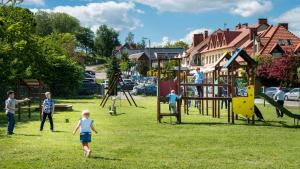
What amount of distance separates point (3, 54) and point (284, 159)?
28.9 meters

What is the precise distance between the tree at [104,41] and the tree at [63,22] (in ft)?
94.0

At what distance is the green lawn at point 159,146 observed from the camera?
12438mm

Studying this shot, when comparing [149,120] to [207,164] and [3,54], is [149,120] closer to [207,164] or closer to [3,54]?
[207,164]

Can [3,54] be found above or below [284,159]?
above

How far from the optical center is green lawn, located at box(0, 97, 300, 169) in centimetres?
1244

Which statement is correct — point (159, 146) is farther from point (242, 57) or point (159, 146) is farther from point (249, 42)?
point (249, 42)

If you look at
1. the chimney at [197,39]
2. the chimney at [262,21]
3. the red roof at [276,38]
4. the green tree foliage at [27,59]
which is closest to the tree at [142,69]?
the chimney at [197,39]

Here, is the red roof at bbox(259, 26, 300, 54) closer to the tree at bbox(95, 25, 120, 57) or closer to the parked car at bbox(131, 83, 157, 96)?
Answer: the parked car at bbox(131, 83, 157, 96)

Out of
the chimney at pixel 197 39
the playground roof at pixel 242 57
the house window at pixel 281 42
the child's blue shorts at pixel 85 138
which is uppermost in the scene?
the chimney at pixel 197 39

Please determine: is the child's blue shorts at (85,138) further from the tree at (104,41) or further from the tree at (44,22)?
the tree at (104,41)

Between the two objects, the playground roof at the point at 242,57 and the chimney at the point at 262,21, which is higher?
the chimney at the point at 262,21

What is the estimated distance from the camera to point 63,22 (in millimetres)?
159000

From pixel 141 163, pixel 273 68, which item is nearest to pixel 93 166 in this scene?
pixel 141 163

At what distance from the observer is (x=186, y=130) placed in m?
20.2
